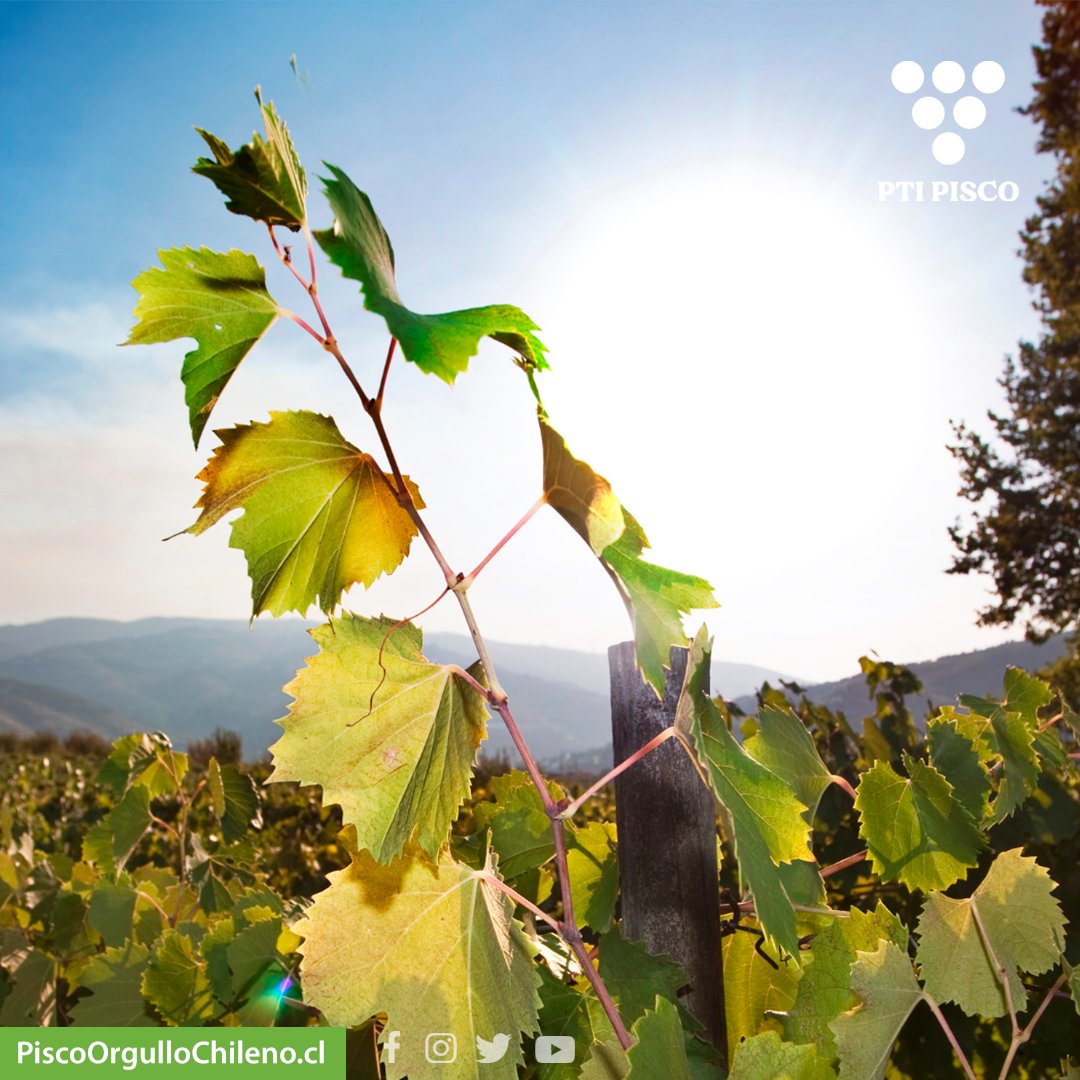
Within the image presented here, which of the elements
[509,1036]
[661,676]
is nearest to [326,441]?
[661,676]

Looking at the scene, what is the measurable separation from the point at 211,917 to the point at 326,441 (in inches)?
48.9

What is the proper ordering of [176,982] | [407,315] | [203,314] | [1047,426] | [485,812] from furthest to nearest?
[1047,426] → [176,982] → [485,812] → [203,314] → [407,315]

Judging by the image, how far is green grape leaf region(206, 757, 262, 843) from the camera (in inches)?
69.1

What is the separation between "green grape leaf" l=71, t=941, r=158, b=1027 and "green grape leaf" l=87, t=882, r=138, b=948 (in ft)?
0.66

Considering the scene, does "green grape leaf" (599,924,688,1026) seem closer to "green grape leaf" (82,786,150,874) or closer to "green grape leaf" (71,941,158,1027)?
"green grape leaf" (71,941,158,1027)

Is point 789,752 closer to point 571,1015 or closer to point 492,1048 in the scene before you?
point 571,1015

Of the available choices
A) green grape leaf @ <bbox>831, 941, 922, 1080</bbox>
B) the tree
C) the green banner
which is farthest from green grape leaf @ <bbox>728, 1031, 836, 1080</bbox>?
the tree

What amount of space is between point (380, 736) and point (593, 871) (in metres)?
0.45

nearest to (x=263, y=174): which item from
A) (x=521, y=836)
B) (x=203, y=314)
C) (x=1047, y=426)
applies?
(x=203, y=314)

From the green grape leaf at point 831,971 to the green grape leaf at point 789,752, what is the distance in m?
0.19

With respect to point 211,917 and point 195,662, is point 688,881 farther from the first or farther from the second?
point 195,662

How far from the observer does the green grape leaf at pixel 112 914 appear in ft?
5.86

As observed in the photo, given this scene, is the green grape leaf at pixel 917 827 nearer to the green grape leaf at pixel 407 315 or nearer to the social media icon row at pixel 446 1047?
the social media icon row at pixel 446 1047

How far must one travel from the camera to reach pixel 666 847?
952 mm
